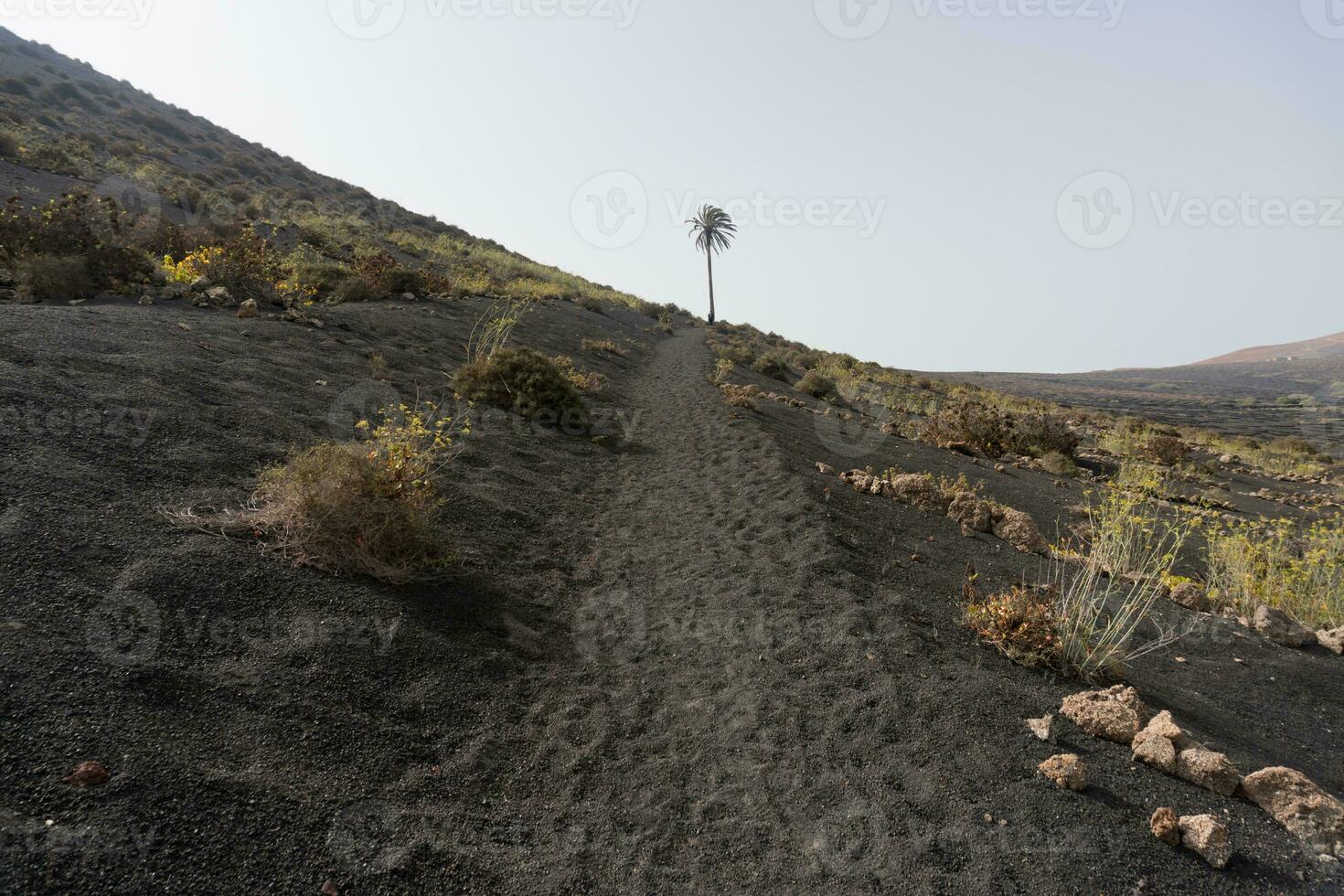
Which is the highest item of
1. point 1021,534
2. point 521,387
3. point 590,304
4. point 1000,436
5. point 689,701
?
point 590,304

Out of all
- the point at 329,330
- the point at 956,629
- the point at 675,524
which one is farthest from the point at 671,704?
the point at 329,330

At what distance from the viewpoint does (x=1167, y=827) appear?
255 cm

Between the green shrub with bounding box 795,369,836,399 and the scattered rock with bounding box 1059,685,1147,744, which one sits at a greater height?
the green shrub with bounding box 795,369,836,399

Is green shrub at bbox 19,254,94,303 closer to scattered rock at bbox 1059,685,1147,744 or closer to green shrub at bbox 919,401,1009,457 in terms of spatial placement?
scattered rock at bbox 1059,685,1147,744

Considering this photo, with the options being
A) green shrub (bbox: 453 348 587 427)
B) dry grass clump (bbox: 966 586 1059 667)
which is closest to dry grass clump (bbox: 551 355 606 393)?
green shrub (bbox: 453 348 587 427)

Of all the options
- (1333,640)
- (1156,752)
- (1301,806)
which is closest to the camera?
(1301,806)

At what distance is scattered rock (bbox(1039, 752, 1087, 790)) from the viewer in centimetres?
286

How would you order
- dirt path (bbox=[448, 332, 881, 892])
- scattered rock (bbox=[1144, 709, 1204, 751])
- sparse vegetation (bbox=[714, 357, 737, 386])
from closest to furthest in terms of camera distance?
dirt path (bbox=[448, 332, 881, 892]) → scattered rock (bbox=[1144, 709, 1204, 751]) → sparse vegetation (bbox=[714, 357, 737, 386])

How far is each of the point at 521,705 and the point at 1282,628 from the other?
18.9 feet

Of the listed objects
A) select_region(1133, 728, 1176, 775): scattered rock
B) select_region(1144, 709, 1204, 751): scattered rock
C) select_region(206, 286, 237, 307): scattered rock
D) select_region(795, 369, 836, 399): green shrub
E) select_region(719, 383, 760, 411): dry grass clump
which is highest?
select_region(795, 369, 836, 399): green shrub

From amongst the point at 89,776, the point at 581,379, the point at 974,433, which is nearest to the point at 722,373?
the point at 581,379

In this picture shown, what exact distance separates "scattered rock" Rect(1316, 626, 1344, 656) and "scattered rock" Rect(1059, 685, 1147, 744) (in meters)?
2.50

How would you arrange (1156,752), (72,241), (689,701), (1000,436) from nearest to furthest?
(1156,752) < (689,701) < (72,241) < (1000,436)

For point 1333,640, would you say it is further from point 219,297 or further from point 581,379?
point 219,297
